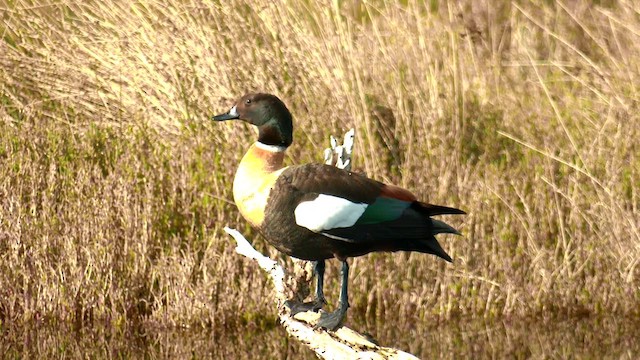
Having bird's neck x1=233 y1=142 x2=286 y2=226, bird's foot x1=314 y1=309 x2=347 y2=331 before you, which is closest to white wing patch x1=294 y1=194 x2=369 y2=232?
bird's neck x1=233 y1=142 x2=286 y2=226

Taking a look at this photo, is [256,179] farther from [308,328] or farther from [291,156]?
[291,156]

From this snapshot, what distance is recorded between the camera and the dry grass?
7961mm

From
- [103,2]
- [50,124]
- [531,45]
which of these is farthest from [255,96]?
[531,45]

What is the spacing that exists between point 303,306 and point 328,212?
630mm

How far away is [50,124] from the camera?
30.7 ft

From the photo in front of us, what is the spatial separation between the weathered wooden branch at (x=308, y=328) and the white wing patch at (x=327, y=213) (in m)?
0.26

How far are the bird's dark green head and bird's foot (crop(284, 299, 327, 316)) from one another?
74cm

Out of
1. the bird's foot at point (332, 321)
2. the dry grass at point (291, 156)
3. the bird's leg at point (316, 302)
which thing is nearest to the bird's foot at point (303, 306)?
the bird's leg at point (316, 302)

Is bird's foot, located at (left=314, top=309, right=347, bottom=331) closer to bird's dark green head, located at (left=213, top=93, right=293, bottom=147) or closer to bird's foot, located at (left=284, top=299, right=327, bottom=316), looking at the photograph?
bird's foot, located at (left=284, top=299, right=327, bottom=316)

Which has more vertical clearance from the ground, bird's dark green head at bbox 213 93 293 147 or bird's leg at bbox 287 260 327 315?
bird's dark green head at bbox 213 93 293 147

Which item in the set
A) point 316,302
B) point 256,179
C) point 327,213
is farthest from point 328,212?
point 316,302

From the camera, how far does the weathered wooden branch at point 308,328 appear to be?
5172mm

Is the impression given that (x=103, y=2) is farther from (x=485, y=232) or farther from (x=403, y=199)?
(x=403, y=199)

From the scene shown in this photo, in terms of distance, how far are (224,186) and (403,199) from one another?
331 centimetres
